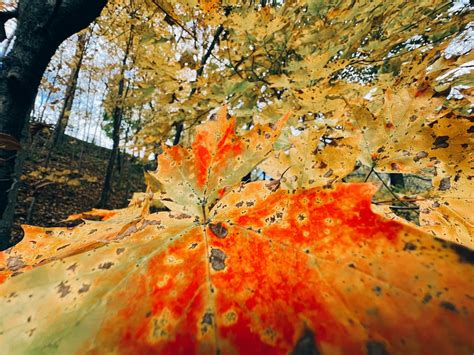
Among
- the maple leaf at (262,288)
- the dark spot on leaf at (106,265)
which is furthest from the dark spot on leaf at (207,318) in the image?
the dark spot on leaf at (106,265)

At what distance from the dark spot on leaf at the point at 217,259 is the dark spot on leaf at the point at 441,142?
0.44 m

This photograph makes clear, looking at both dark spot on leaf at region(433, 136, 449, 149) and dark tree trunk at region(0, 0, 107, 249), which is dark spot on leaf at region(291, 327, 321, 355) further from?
dark tree trunk at region(0, 0, 107, 249)

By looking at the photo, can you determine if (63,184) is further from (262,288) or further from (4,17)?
(262,288)

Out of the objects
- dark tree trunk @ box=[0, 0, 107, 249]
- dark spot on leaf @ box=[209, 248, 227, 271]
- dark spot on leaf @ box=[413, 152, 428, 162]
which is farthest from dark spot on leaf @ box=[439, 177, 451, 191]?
dark tree trunk @ box=[0, 0, 107, 249]

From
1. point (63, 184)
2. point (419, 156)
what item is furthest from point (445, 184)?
point (63, 184)

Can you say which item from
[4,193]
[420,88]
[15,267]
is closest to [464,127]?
[420,88]

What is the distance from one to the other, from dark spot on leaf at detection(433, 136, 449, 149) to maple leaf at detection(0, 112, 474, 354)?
12.6 inches

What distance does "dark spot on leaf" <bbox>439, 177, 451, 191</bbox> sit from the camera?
1.61 ft

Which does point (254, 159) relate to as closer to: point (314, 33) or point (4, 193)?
point (314, 33)

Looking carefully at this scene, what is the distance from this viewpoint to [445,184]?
1.63 feet

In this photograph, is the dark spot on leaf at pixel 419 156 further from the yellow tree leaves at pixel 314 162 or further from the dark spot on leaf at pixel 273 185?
the dark spot on leaf at pixel 273 185

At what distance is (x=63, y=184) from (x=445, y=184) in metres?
11.5

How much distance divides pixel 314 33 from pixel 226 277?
130cm

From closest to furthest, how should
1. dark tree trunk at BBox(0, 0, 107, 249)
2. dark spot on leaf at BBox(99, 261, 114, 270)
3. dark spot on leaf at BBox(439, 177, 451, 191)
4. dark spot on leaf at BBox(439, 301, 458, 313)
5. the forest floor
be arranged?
dark spot on leaf at BBox(439, 301, 458, 313) < dark spot on leaf at BBox(99, 261, 114, 270) < dark spot on leaf at BBox(439, 177, 451, 191) < dark tree trunk at BBox(0, 0, 107, 249) < the forest floor
